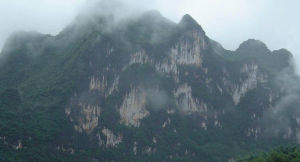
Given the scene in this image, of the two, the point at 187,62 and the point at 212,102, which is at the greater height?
the point at 187,62

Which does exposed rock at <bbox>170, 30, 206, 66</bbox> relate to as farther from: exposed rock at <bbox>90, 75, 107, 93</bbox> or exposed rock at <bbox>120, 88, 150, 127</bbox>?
exposed rock at <bbox>90, 75, 107, 93</bbox>

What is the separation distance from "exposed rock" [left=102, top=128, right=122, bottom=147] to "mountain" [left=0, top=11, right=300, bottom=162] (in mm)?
218

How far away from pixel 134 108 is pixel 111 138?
11610 mm

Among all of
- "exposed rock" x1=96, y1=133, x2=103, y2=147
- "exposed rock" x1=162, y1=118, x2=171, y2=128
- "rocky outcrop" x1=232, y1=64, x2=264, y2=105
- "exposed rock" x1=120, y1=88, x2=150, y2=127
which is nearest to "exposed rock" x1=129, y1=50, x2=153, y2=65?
"exposed rock" x1=120, y1=88, x2=150, y2=127

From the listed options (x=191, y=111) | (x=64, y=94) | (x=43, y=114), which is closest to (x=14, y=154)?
(x=43, y=114)

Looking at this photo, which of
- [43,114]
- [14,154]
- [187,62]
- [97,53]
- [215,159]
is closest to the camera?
[14,154]

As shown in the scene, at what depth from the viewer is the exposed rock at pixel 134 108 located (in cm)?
12725

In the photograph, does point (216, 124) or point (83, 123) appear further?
point (216, 124)

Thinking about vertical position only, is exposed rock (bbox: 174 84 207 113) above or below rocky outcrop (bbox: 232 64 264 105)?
below

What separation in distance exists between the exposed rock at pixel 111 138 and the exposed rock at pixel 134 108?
5518 mm

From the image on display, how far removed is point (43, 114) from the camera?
379 feet

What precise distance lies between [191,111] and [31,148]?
1908 inches

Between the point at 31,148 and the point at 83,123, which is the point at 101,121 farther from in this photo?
the point at 31,148

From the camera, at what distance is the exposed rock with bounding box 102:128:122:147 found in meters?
120
